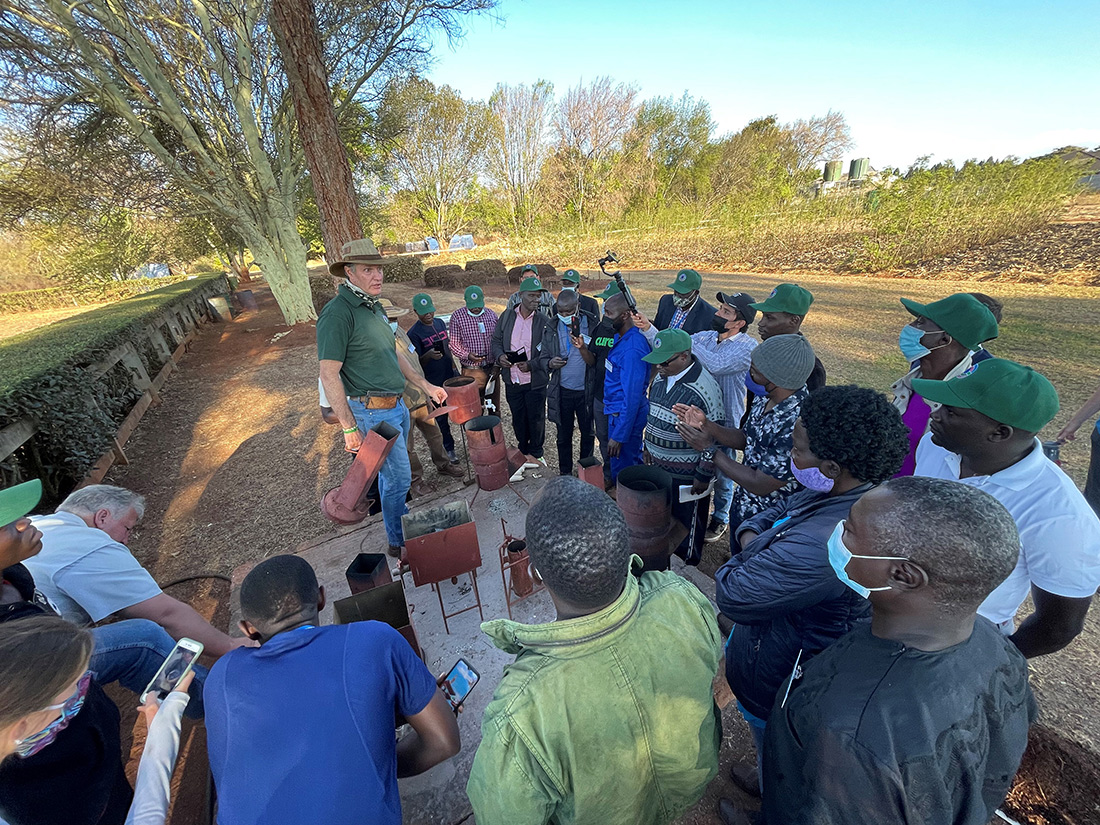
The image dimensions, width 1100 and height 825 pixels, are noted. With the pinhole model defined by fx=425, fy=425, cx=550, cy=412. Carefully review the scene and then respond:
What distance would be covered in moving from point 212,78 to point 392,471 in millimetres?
15785

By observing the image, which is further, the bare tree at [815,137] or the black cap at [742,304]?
the bare tree at [815,137]

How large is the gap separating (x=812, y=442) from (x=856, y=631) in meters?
0.67

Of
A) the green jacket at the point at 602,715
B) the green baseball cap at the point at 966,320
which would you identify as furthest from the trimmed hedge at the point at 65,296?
the green baseball cap at the point at 966,320

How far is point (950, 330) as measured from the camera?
254cm

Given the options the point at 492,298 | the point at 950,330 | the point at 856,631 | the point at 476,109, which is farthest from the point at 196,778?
the point at 476,109

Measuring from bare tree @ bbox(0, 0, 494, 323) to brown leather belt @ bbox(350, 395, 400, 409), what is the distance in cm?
→ 1195

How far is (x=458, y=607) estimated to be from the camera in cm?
304

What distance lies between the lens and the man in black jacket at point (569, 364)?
172 inches

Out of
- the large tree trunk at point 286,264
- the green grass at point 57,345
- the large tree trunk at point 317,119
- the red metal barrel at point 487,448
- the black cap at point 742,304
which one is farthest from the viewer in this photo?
the large tree trunk at point 286,264

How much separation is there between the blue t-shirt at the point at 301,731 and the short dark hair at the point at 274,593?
11 cm

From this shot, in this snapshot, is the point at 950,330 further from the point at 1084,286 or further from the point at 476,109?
the point at 476,109

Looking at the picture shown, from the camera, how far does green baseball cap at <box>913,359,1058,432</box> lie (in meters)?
1.54

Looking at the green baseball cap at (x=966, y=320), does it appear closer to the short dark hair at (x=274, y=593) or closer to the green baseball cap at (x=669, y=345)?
the green baseball cap at (x=669, y=345)

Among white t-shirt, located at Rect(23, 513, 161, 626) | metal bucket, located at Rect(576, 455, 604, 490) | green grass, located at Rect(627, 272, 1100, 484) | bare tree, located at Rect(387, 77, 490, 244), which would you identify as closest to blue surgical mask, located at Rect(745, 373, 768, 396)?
metal bucket, located at Rect(576, 455, 604, 490)
